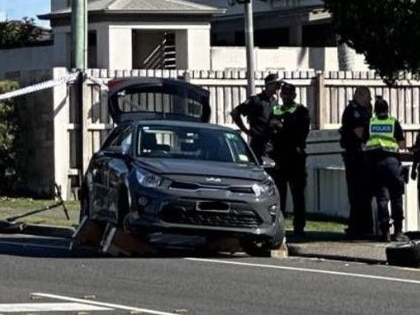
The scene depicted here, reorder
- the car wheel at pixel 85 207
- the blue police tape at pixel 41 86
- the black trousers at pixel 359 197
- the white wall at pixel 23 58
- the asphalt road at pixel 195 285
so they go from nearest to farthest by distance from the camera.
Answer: the asphalt road at pixel 195 285 → the car wheel at pixel 85 207 → the black trousers at pixel 359 197 → the blue police tape at pixel 41 86 → the white wall at pixel 23 58

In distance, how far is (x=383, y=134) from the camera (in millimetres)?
17656

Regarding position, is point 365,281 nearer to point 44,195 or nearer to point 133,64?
point 44,195

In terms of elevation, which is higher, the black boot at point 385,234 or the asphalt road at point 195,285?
the black boot at point 385,234

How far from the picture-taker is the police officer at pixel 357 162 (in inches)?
718

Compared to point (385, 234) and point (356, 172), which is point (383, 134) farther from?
point (385, 234)

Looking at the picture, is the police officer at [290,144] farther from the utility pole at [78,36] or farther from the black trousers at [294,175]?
the utility pole at [78,36]

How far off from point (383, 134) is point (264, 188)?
2.18 metres

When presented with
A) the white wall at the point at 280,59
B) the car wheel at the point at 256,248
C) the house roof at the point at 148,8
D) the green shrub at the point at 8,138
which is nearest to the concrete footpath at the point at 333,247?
the car wheel at the point at 256,248

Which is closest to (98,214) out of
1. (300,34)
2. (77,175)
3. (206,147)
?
(206,147)

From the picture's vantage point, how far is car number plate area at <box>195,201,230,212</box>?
1585cm

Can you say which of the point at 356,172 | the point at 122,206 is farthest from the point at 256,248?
the point at 356,172

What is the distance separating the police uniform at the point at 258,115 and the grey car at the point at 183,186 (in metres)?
1.41

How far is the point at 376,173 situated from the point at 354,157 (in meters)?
0.77

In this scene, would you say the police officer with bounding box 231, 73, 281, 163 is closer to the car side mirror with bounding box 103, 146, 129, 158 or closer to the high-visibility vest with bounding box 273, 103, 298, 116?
the high-visibility vest with bounding box 273, 103, 298, 116
